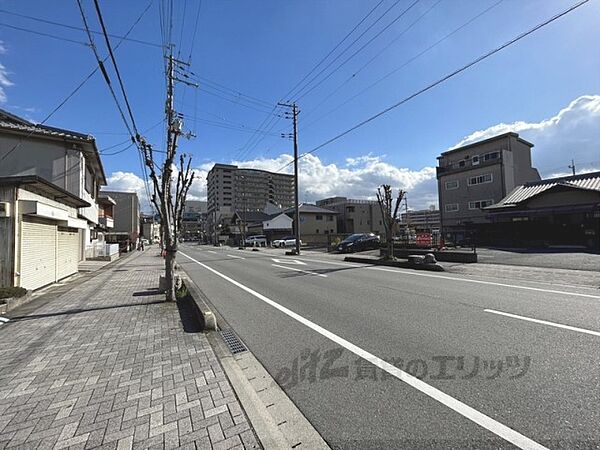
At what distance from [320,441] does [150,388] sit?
2122 mm

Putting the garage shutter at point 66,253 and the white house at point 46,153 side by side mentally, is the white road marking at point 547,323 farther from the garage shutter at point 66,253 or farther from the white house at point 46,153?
the white house at point 46,153

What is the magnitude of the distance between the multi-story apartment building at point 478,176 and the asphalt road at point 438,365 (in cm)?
2755

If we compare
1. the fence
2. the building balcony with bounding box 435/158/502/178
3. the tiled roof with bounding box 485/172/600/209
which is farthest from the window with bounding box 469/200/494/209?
the fence

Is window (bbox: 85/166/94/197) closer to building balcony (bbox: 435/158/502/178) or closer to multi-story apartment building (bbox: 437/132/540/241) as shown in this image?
multi-story apartment building (bbox: 437/132/540/241)

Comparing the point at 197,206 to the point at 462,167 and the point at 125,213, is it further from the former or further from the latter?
the point at 462,167

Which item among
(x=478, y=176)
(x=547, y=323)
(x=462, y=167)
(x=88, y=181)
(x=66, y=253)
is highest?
(x=462, y=167)

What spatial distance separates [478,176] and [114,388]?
135 feet

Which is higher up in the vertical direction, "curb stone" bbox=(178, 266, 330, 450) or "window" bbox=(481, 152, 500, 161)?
"window" bbox=(481, 152, 500, 161)

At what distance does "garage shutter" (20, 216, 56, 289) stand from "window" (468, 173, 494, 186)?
129ft

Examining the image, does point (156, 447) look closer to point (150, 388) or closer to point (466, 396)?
point (150, 388)

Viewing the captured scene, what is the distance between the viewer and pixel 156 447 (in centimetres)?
254

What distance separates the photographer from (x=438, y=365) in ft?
12.6

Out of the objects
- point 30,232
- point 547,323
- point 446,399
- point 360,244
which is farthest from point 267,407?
point 360,244

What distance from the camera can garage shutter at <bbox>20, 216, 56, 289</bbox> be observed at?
29.3 feet
